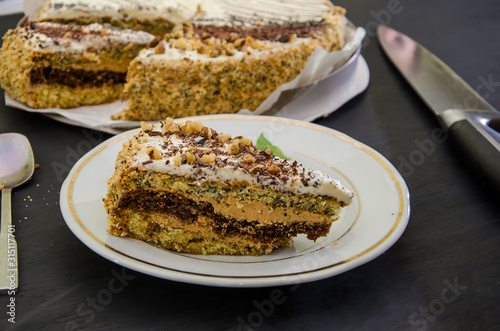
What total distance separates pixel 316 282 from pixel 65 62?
223 cm

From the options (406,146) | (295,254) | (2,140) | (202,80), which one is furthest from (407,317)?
(2,140)

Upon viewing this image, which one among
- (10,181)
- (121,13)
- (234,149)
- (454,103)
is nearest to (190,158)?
(234,149)

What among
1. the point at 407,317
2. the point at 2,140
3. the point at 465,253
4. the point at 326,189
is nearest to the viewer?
the point at 407,317

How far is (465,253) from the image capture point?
7.07 feet

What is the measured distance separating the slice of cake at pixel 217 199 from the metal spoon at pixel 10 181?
39cm

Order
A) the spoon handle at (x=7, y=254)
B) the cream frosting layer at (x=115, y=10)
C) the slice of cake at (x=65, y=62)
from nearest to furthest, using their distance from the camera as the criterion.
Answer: the spoon handle at (x=7, y=254) → the slice of cake at (x=65, y=62) → the cream frosting layer at (x=115, y=10)

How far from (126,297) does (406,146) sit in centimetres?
172

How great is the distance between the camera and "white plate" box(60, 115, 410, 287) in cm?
182

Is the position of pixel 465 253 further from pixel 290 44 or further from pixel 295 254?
pixel 290 44

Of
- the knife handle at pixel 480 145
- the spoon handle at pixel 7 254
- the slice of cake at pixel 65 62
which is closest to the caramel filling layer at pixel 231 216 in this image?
the spoon handle at pixel 7 254

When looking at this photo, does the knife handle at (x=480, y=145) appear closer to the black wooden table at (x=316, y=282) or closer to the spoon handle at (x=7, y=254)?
the black wooden table at (x=316, y=282)

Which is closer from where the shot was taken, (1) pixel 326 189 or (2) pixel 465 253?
(1) pixel 326 189

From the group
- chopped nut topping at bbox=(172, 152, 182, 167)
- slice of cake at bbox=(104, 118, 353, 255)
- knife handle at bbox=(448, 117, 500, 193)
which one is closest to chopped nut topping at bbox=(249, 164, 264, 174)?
slice of cake at bbox=(104, 118, 353, 255)

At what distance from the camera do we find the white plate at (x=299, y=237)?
182 centimetres
